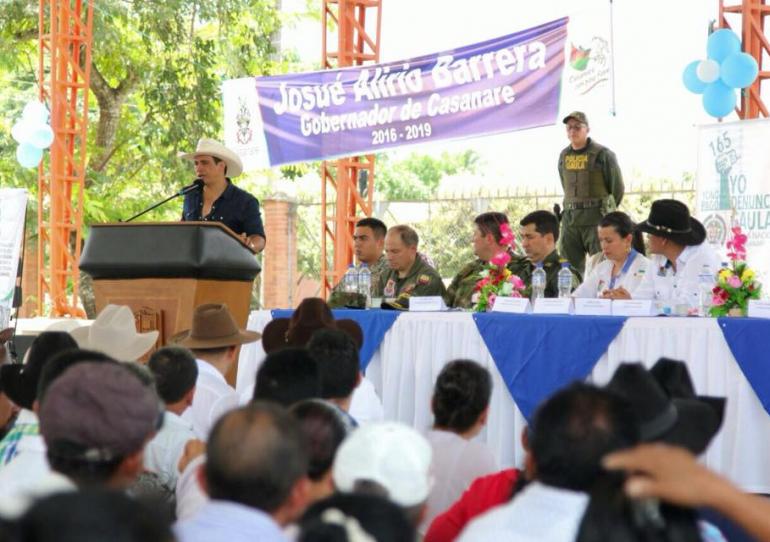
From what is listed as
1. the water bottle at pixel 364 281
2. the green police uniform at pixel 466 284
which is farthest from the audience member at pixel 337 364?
the water bottle at pixel 364 281

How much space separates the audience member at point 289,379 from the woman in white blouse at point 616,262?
328 centimetres

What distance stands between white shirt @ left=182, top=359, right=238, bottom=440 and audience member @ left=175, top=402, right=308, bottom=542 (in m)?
1.64

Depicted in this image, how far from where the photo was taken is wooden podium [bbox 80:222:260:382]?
530cm

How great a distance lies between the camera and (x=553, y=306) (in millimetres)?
5406

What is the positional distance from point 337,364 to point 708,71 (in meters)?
5.35

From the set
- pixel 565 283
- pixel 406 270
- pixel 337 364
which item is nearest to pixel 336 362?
pixel 337 364

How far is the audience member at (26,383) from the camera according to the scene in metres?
2.74

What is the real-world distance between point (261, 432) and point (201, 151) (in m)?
4.59

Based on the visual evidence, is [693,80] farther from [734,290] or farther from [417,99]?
[734,290]

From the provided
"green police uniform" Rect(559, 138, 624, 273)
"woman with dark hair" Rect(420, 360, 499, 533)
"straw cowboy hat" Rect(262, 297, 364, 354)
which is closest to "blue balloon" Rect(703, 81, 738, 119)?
"green police uniform" Rect(559, 138, 624, 273)

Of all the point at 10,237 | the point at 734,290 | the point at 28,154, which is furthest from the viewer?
the point at 28,154

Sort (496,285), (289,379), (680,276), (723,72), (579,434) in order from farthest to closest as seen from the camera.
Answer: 1. (723,72)
2. (496,285)
3. (680,276)
4. (289,379)
5. (579,434)

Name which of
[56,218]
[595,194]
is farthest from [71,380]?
[56,218]

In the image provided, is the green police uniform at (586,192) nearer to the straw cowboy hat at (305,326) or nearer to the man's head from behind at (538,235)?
the man's head from behind at (538,235)
